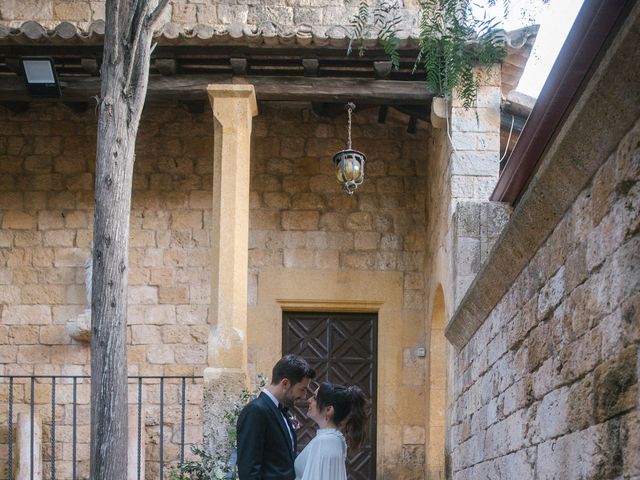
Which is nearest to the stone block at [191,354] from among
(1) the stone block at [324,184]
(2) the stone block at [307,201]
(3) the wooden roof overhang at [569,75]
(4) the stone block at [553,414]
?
(2) the stone block at [307,201]

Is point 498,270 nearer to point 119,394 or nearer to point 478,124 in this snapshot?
point 119,394

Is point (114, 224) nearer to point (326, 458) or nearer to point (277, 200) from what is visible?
point (326, 458)

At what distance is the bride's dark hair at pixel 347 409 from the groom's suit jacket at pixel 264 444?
22 centimetres

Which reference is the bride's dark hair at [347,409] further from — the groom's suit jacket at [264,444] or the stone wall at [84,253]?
the stone wall at [84,253]

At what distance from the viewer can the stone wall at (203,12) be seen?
9703 mm

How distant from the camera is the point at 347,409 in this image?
435cm

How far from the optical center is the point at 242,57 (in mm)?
8086

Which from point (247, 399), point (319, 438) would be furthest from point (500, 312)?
point (247, 399)

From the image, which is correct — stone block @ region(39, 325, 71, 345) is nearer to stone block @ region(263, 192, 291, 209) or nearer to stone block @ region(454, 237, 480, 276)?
stone block @ region(263, 192, 291, 209)

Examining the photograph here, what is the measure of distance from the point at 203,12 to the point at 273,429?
6.41 metres

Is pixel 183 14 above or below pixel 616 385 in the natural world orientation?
above

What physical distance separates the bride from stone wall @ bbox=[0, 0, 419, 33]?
6027mm

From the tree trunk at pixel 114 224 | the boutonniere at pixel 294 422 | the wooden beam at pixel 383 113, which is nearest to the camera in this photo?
the boutonniere at pixel 294 422

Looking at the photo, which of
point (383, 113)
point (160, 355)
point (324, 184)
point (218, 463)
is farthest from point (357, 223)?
point (218, 463)
